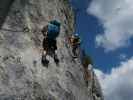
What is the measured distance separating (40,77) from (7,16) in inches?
229

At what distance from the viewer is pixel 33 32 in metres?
29.7

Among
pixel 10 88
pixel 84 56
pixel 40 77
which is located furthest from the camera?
pixel 84 56

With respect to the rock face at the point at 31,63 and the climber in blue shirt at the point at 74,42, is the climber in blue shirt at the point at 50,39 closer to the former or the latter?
A: the rock face at the point at 31,63

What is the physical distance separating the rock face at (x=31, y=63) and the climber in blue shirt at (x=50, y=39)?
41cm

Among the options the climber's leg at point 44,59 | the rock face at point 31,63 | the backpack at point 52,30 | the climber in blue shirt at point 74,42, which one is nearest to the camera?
the rock face at point 31,63

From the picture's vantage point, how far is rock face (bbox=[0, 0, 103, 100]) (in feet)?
84.3

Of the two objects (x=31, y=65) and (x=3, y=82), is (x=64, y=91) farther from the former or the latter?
(x=3, y=82)

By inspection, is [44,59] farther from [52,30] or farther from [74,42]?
[74,42]

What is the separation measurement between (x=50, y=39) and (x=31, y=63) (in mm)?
2773

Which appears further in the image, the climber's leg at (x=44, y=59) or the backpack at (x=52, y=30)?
the backpack at (x=52, y=30)

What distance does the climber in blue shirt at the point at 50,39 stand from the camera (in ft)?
92.9

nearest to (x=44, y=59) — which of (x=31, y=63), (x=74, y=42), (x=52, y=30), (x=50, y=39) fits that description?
(x=31, y=63)

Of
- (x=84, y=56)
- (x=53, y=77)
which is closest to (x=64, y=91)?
(x=53, y=77)

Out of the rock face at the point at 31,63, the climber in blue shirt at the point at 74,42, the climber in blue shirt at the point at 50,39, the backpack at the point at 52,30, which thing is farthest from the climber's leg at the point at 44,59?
the climber in blue shirt at the point at 74,42
